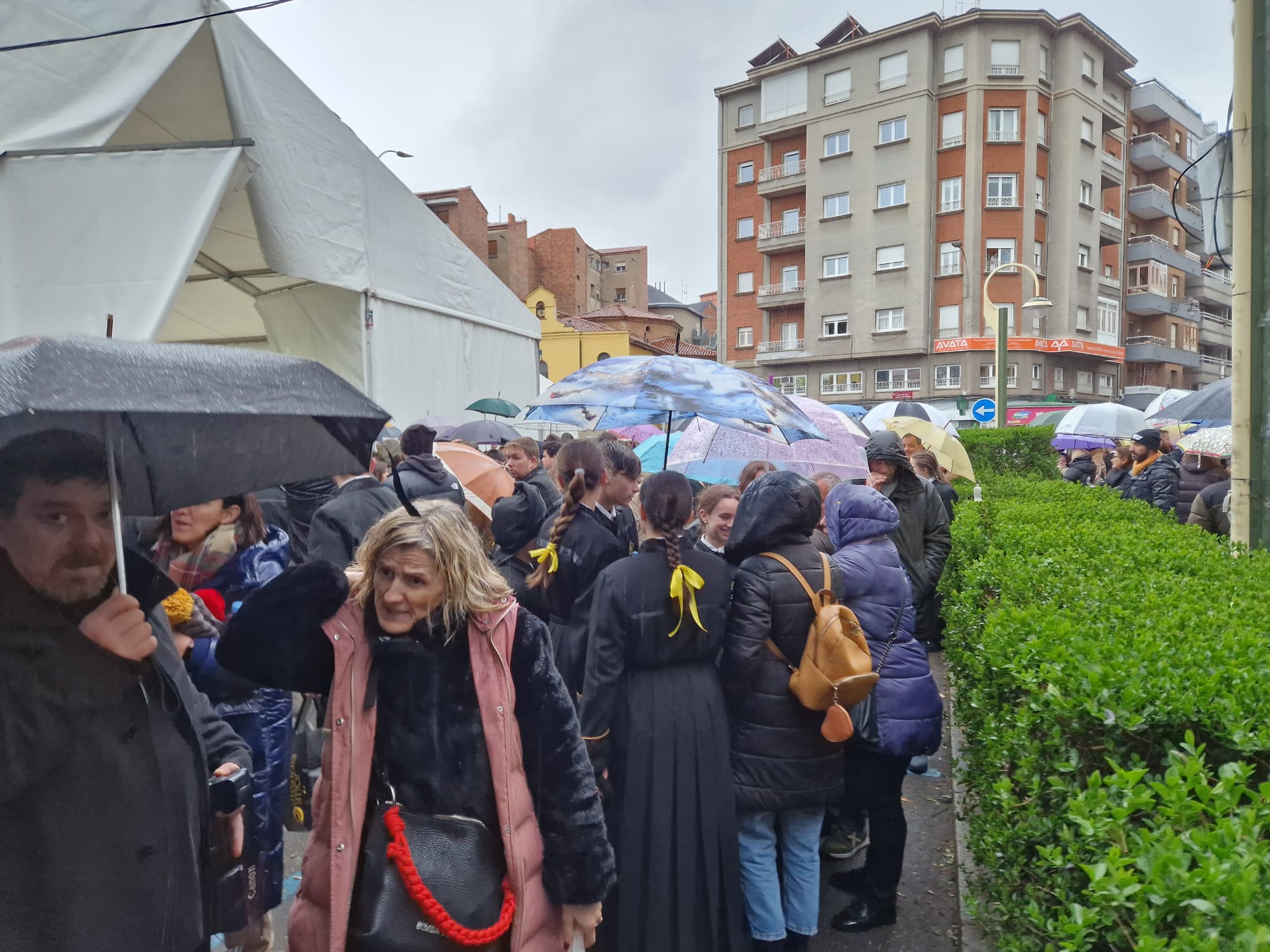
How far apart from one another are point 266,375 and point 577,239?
198ft

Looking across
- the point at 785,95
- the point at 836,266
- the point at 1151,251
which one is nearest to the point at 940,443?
the point at 836,266

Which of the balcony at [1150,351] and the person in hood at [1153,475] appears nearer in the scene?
the person in hood at [1153,475]

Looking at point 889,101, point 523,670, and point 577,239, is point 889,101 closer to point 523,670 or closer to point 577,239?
point 577,239

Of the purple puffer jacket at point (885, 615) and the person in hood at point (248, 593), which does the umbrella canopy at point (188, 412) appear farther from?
the purple puffer jacket at point (885, 615)

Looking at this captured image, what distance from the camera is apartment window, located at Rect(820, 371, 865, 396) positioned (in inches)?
1625

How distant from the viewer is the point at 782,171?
43656 millimetres

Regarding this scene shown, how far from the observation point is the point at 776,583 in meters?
3.50

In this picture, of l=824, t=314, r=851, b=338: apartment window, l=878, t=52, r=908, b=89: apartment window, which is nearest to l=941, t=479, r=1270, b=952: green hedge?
l=824, t=314, r=851, b=338: apartment window

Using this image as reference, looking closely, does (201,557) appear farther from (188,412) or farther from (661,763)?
(661,763)

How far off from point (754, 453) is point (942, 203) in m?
36.6

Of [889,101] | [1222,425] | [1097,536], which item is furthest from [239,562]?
[889,101]

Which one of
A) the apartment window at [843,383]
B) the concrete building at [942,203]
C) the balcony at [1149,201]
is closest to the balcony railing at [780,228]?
the concrete building at [942,203]

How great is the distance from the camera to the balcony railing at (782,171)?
141ft

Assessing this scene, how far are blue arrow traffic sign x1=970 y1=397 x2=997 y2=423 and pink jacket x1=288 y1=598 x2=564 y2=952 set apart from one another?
1466 cm
